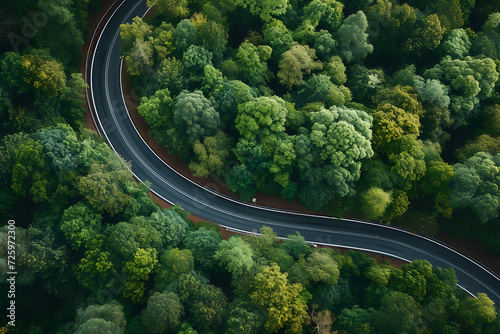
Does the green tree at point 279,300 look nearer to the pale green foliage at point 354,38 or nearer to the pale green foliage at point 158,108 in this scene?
the pale green foliage at point 158,108

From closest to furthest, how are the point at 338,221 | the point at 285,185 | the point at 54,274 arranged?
the point at 54,274 → the point at 285,185 → the point at 338,221

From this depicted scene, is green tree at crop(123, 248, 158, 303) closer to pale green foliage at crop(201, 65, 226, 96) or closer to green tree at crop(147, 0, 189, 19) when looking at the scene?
pale green foliage at crop(201, 65, 226, 96)

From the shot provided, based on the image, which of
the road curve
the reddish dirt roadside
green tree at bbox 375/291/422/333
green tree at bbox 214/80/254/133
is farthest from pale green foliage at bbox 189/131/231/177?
green tree at bbox 375/291/422/333

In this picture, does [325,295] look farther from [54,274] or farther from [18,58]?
[18,58]

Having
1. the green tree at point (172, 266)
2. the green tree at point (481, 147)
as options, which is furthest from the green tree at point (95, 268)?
the green tree at point (481, 147)

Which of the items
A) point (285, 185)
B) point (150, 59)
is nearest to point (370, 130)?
point (285, 185)

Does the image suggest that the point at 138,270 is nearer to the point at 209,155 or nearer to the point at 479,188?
A: the point at 209,155

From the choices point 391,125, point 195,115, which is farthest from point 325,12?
point 195,115
